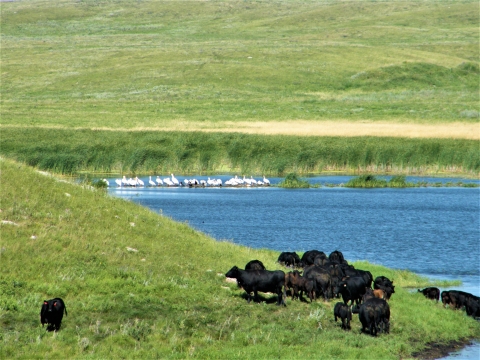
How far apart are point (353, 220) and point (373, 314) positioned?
84.4 ft

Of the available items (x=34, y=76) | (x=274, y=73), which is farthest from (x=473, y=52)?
(x=34, y=76)

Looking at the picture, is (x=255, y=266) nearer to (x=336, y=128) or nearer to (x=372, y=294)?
(x=372, y=294)

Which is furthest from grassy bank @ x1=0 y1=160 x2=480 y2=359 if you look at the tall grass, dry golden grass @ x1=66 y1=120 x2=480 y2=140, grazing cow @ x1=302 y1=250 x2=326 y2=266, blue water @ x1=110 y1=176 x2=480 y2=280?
dry golden grass @ x1=66 y1=120 x2=480 y2=140

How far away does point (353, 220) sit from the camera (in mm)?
42500

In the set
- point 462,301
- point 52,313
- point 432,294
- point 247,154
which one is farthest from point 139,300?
point 247,154

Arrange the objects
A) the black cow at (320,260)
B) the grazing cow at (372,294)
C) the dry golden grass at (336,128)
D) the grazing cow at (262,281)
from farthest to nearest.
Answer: the dry golden grass at (336,128)
the black cow at (320,260)
the grazing cow at (372,294)
the grazing cow at (262,281)

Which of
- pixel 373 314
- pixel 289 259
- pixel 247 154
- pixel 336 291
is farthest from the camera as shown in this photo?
pixel 247 154

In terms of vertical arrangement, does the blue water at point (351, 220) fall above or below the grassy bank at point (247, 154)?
below

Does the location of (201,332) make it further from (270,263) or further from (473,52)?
(473,52)

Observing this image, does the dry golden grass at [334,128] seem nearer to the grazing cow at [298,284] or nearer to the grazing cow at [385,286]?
the grazing cow at [385,286]

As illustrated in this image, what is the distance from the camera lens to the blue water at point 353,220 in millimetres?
31672

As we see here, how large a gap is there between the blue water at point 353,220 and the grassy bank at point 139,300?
310cm

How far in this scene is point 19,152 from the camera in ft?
210

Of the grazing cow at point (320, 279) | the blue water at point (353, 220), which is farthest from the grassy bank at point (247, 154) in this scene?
the grazing cow at point (320, 279)
